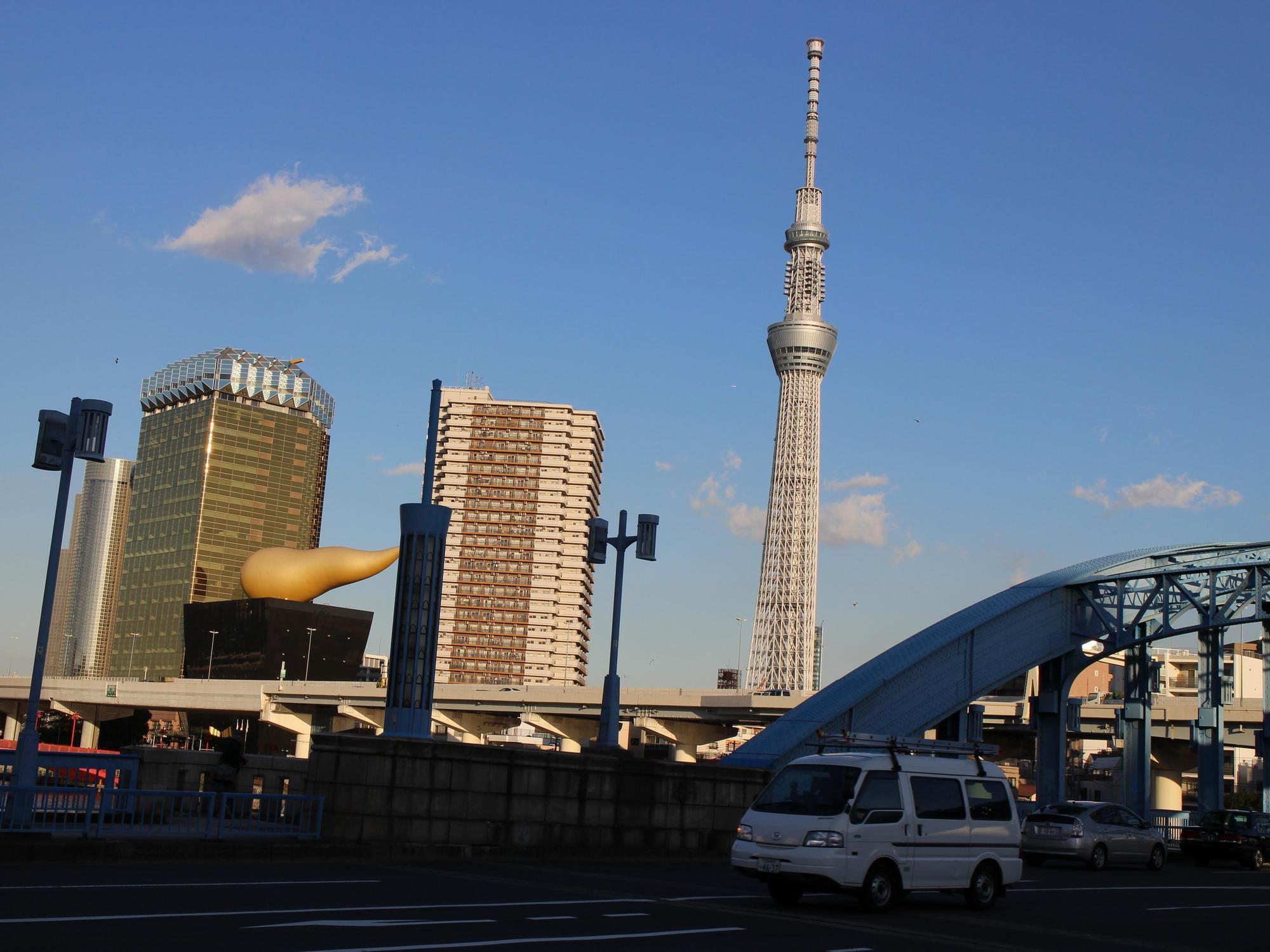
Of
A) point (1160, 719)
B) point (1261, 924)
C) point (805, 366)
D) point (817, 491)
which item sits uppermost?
point (805, 366)

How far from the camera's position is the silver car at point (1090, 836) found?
2923 centimetres

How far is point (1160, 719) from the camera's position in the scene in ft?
279

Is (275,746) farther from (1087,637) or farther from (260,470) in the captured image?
(1087,637)

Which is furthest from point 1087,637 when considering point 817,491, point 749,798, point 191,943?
point 817,491

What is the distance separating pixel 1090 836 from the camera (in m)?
29.2

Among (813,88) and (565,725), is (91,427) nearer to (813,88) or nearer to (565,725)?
(565,725)

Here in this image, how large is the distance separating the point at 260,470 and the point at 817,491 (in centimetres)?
8092

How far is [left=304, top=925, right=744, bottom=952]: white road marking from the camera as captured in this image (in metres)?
10.7

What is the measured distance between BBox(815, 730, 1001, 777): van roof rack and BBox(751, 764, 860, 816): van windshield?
1.10 meters

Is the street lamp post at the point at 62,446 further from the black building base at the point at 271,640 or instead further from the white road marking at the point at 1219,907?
the black building base at the point at 271,640

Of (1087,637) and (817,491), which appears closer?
(1087,637)

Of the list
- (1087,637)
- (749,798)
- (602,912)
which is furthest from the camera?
(1087,637)

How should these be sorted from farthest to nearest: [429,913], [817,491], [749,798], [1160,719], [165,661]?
1. [165,661]
2. [817,491]
3. [1160,719]
4. [749,798]
5. [429,913]

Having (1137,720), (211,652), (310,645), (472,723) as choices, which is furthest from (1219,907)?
(211,652)
